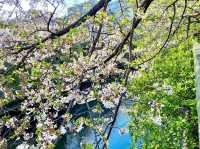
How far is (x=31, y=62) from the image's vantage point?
5.30 meters

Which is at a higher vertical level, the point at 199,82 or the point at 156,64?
the point at 199,82

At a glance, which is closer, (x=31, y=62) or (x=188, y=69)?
(x=31, y=62)

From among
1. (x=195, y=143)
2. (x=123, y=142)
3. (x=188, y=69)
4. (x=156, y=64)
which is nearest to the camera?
(x=195, y=143)

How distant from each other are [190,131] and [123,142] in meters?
8.94

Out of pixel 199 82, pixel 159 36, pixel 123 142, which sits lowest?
pixel 123 142

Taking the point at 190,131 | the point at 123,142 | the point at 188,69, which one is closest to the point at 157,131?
the point at 190,131

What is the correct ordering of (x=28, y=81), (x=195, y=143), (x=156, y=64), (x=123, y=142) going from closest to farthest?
1. (x=28, y=81)
2. (x=195, y=143)
3. (x=156, y=64)
4. (x=123, y=142)

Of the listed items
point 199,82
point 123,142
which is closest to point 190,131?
point 199,82

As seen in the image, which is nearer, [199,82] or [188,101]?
[199,82]

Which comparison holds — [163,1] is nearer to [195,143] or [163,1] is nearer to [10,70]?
[195,143]

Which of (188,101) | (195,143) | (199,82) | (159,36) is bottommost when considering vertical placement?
(195,143)

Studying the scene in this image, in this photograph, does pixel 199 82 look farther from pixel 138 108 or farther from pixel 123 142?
pixel 123 142

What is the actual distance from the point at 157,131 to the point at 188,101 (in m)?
0.97

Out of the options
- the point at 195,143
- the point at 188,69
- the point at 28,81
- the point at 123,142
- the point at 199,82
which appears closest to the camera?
the point at 199,82
